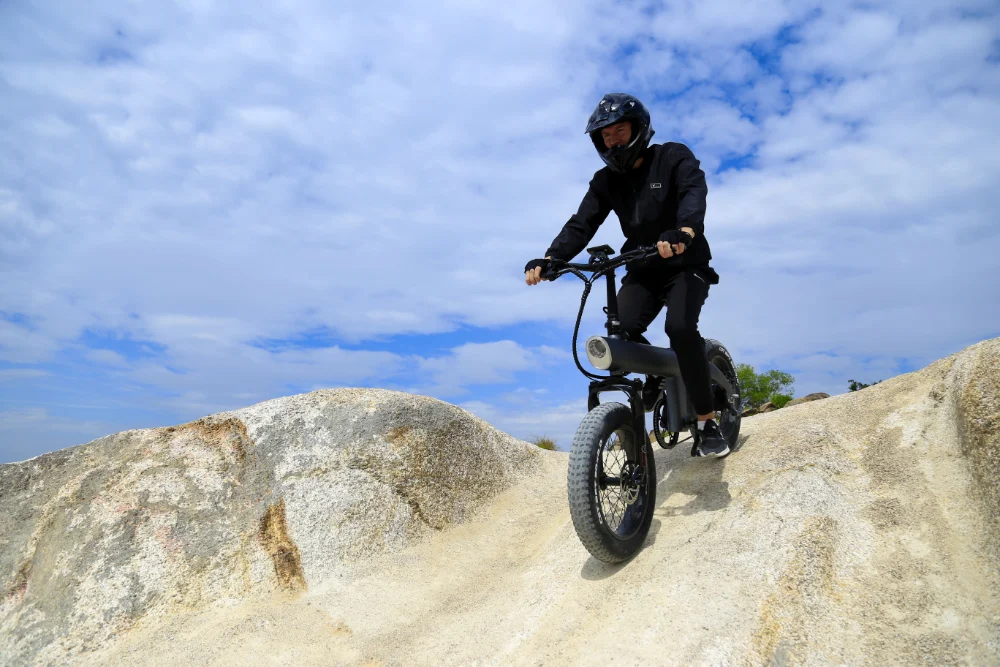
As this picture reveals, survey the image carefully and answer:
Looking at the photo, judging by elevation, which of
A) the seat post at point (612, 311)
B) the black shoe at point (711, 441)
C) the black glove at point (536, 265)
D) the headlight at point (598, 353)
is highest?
the black glove at point (536, 265)

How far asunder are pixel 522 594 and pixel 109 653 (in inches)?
173

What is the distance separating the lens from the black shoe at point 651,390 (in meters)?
6.11

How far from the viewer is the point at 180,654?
628cm

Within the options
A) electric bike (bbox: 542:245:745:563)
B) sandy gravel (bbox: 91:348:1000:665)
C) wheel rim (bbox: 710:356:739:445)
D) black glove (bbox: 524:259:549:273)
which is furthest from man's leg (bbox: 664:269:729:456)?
black glove (bbox: 524:259:549:273)

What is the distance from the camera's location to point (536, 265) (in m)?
5.73

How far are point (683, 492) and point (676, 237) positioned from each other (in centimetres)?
282

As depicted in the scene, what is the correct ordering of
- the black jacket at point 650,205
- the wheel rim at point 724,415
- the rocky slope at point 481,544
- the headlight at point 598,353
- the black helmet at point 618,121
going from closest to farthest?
the rocky slope at point 481,544, the headlight at point 598,353, the black helmet at point 618,121, the black jacket at point 650,205, the wheel rim at point 724,415

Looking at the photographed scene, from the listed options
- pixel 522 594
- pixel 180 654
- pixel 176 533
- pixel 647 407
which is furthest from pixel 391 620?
pixel 647 407

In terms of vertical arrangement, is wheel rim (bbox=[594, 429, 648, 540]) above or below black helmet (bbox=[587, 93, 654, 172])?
below

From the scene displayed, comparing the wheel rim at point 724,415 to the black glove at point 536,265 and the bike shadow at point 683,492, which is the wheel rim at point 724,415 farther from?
the black glove at point 536,265

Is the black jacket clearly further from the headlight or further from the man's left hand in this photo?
the headlight

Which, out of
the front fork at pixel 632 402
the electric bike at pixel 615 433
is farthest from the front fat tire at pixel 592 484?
the front fork at pixel 632 402

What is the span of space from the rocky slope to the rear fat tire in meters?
0.25

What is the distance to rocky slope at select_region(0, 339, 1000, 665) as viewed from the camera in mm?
4746
